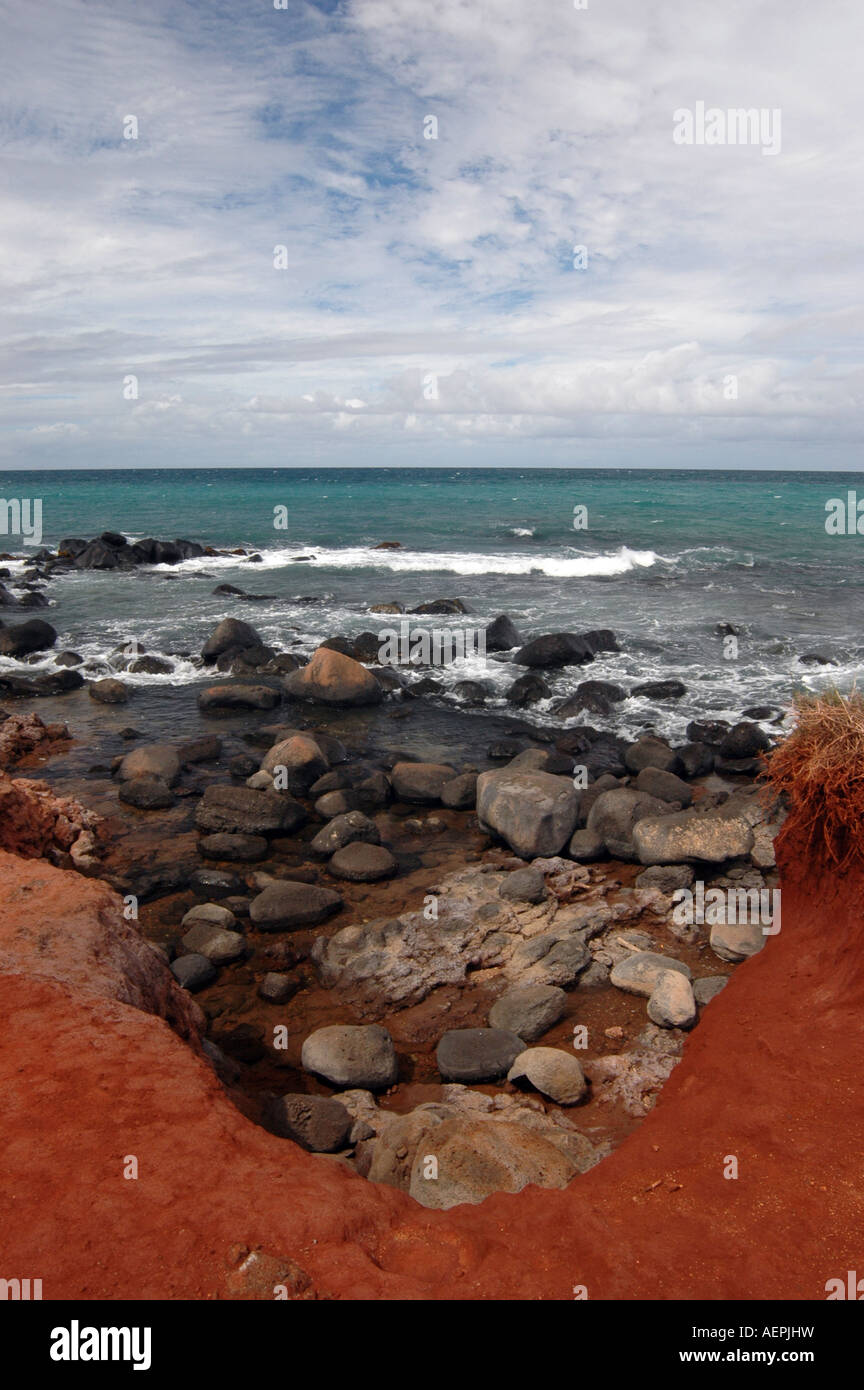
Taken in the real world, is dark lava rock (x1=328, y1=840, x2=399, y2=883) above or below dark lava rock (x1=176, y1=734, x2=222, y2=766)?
below

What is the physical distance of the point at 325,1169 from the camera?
5434mm

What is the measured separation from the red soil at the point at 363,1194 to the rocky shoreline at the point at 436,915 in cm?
130

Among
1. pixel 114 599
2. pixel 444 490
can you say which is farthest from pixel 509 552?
pixel 444 490

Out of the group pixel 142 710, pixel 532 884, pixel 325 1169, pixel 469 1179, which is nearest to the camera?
pixel 325 1169

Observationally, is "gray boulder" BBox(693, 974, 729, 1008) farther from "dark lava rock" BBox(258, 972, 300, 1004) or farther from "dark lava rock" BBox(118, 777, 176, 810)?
"dark lava rock" BBox(118, 777, 176, 810)

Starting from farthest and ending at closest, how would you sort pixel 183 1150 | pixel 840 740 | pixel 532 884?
pixel 532 884 < pixel 840 740 < pixel 183 1150

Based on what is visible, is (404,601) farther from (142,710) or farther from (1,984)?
(1,984)

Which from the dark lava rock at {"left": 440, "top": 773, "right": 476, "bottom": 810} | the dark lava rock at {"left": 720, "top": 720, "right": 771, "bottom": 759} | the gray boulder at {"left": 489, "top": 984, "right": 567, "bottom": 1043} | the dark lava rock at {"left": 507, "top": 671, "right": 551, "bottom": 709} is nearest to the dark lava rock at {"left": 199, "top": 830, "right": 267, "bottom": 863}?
the dark lava rock at {"left": 440, "top": 773, "right": 476, "bottom": 810}

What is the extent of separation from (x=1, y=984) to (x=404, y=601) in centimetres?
2636

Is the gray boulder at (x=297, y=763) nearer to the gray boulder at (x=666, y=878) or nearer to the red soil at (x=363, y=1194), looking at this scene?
the gray boulder at (x=666, y=878)

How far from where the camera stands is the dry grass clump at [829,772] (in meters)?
7.33

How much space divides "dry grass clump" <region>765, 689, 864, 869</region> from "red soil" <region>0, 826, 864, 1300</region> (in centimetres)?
135

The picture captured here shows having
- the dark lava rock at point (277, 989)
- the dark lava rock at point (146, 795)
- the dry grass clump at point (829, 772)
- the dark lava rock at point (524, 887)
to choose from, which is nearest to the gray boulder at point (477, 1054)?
the dark lava rock at point (277, 989)

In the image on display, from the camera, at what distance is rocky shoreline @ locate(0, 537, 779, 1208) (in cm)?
770
